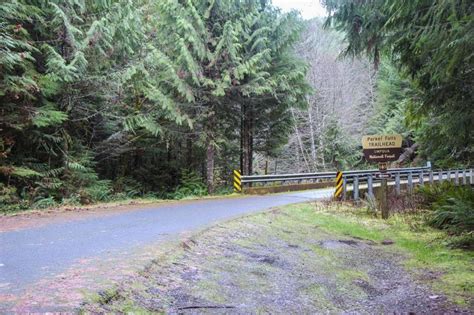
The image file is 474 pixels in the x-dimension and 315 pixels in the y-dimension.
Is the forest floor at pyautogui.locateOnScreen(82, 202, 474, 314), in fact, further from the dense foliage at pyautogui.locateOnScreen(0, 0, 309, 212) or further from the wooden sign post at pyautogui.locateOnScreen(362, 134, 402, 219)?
the dense foliage at pyautogui.locateOnScreen(0, 0, 309, 212)

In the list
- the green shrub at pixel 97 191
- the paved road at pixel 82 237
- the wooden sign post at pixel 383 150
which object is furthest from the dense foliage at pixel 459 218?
the green shrub at pixel 97 191

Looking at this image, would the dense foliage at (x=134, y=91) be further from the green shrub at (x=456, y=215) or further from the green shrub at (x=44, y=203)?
the green shrub at (x=456, y=215)

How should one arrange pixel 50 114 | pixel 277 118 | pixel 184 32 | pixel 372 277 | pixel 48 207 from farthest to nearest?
pixel 277 118
pixel 184 32
pixel 50 114
pixel 48 207
pixel 372 277

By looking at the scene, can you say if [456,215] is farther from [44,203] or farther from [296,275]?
[44,203]

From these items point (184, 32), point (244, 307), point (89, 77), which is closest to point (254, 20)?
point (184, 32)

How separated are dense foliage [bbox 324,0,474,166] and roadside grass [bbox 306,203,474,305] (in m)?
2.36

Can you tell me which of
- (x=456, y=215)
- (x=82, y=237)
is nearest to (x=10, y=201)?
(x=82, y=237)

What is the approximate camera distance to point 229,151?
20.3m

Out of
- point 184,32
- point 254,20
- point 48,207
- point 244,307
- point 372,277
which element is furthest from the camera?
point 254,20

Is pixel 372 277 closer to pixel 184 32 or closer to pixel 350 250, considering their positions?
pixel 350 250

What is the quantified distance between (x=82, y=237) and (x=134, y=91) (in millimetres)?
9197

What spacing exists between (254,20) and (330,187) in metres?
9.39

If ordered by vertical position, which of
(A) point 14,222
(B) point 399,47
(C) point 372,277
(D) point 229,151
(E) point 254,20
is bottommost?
(C) point 372,277

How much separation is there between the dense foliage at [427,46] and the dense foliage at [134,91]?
7232mm
